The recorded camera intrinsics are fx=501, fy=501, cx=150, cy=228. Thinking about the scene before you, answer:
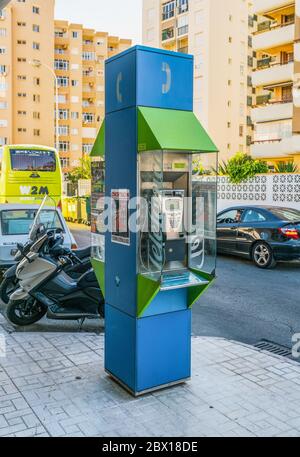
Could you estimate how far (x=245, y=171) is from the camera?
61.5ft

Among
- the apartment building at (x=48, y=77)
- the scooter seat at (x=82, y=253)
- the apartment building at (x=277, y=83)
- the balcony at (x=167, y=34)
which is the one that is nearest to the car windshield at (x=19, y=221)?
the scooter seat at (x=82, y=253)

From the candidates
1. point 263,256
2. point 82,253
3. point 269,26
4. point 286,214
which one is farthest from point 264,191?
point 269,26

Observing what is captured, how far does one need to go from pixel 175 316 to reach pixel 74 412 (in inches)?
47.7

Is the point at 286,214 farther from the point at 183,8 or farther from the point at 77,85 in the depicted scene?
the point at 77,85

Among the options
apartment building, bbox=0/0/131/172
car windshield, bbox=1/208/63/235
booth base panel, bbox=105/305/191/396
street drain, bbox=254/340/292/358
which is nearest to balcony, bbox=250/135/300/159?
car windshield, bbox=1/208/63/235

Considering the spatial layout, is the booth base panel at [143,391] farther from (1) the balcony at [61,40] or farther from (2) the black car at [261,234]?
(1) the balcony at [61,40]

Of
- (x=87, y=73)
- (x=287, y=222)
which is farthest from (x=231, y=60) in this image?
(x=287, y=222)

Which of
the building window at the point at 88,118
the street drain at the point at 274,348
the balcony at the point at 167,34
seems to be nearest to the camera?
the street drain at the point at 274,348

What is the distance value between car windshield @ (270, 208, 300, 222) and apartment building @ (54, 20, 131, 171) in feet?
195

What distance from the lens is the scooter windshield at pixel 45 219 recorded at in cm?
708

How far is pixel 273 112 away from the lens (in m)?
32.9

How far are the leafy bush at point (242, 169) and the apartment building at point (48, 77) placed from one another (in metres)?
44.9

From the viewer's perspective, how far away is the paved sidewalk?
3908 millimetres
